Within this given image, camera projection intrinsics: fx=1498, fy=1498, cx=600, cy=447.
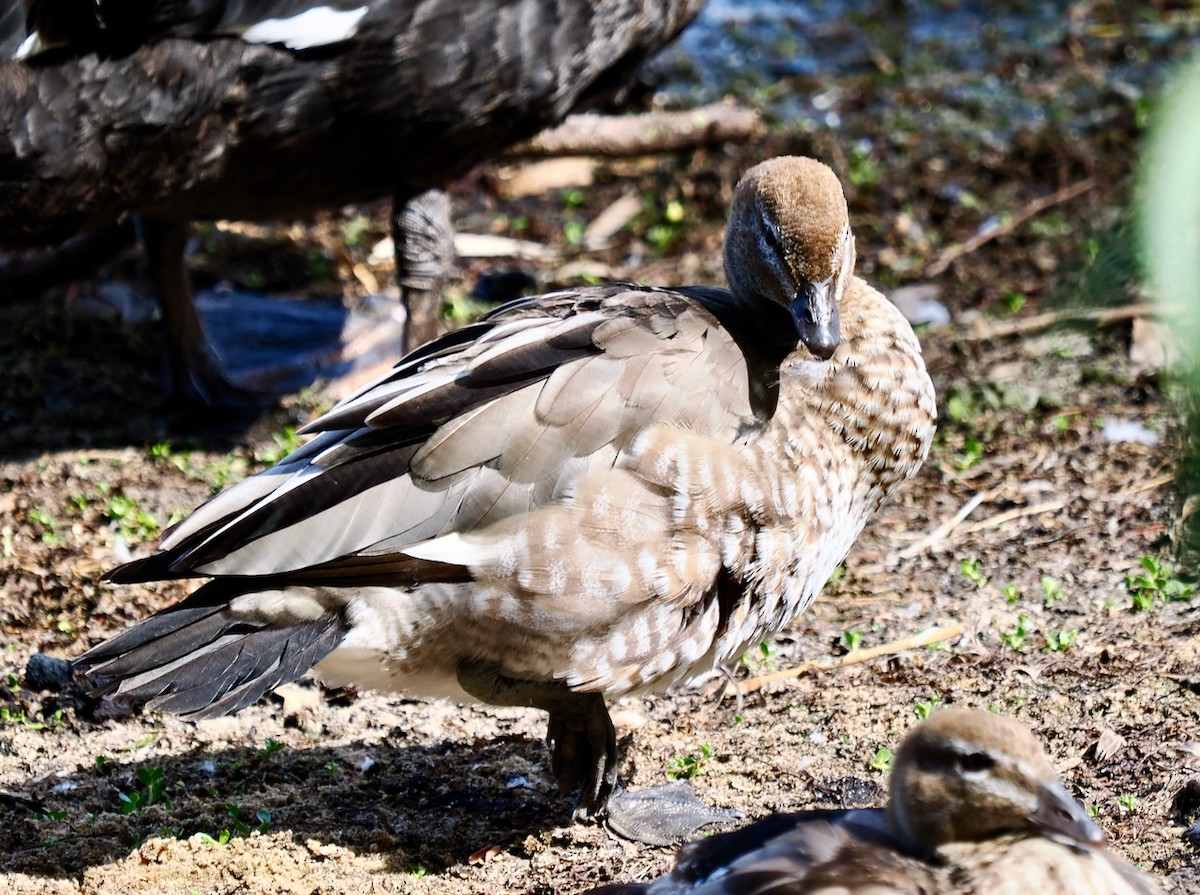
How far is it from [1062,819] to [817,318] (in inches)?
55.0

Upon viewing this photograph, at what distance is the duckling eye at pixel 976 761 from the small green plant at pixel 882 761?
1.02m

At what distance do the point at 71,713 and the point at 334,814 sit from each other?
36.3 inches

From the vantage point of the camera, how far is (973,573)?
4688mm

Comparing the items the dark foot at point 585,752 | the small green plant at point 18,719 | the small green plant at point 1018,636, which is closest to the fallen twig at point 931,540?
the small green plant at point 1018,636

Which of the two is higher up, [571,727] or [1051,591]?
[571,727]

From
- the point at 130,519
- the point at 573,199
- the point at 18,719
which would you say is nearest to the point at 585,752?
the point at 18,719

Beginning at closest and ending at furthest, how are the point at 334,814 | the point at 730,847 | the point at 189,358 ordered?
the point at 730,847
the point at 334,814
the point at 189,358

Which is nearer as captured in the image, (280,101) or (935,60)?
(280,101)

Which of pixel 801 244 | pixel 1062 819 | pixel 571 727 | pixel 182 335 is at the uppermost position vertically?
pixel 801 244

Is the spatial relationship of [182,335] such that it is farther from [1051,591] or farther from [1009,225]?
[1009,225]

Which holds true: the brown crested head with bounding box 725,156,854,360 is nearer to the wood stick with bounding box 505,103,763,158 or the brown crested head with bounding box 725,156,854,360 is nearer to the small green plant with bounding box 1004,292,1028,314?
the small green plant with bounding box 1004,292,1028,314

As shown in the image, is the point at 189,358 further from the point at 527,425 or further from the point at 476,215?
the point at 527,425

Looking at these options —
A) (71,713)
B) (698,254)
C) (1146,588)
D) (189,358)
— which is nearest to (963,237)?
(698,254)

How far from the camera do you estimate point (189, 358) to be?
6.33 meters
